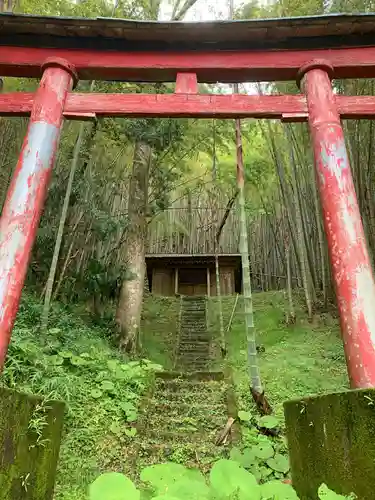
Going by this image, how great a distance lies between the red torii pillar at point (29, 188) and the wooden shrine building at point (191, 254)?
29.9 ft

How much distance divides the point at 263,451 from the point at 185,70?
11.1 ft

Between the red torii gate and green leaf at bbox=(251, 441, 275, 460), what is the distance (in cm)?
193

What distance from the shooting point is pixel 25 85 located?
287 inches

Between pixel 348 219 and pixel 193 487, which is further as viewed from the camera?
pixel 348 219

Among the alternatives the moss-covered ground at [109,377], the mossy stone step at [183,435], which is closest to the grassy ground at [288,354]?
the moss-covered ground at [109,377]

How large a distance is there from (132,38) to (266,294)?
8.09 m

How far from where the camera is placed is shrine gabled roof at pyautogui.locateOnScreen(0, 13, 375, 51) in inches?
138

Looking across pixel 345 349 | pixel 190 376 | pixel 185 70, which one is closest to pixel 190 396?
pixel 190 376

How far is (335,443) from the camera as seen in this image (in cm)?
193

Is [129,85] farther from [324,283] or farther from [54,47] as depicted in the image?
[324,283]

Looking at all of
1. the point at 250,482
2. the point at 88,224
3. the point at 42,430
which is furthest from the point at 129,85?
the point at 250,482

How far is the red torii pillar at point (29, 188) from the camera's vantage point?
279cm

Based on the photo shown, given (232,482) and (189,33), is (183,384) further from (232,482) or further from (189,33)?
(232,482)

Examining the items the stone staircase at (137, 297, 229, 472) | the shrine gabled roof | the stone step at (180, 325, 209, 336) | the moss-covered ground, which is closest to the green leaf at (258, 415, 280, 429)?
Answer: the stone staircase at (137, 297, 229, 472)
